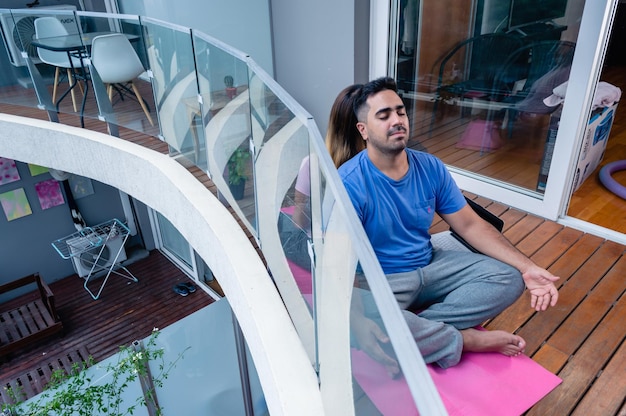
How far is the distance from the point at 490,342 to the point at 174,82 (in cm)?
266

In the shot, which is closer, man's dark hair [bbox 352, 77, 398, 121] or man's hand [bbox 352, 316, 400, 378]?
man's hand [bbox 352, 316, 400, 378]

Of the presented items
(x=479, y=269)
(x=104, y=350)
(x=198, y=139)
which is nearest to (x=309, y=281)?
(x=479, y=269)

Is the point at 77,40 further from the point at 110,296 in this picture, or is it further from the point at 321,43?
the point at 110,296

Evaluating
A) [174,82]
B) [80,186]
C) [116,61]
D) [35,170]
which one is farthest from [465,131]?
[35,170]

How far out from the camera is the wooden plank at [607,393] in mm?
1847

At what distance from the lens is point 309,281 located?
5.93ft

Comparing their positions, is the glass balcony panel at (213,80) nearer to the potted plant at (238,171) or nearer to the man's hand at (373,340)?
the potted plant at (238,171)

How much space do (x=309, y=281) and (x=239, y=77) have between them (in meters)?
1.30

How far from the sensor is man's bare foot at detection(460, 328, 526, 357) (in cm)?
185

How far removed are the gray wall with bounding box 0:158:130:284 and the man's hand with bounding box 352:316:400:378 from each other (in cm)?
812

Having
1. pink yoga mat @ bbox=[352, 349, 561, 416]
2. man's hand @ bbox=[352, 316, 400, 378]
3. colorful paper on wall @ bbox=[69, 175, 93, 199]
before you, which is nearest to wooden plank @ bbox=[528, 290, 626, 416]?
pink yoga mat @ bbox=[352, 349, 561, 416]

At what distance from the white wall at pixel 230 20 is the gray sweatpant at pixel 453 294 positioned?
164 inches

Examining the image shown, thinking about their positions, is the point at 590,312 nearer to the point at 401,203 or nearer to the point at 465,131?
the point at 401,203

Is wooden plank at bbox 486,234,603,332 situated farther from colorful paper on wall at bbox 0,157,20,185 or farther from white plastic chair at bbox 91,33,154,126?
colorful paper on wall at bbox 0,157,20,185
